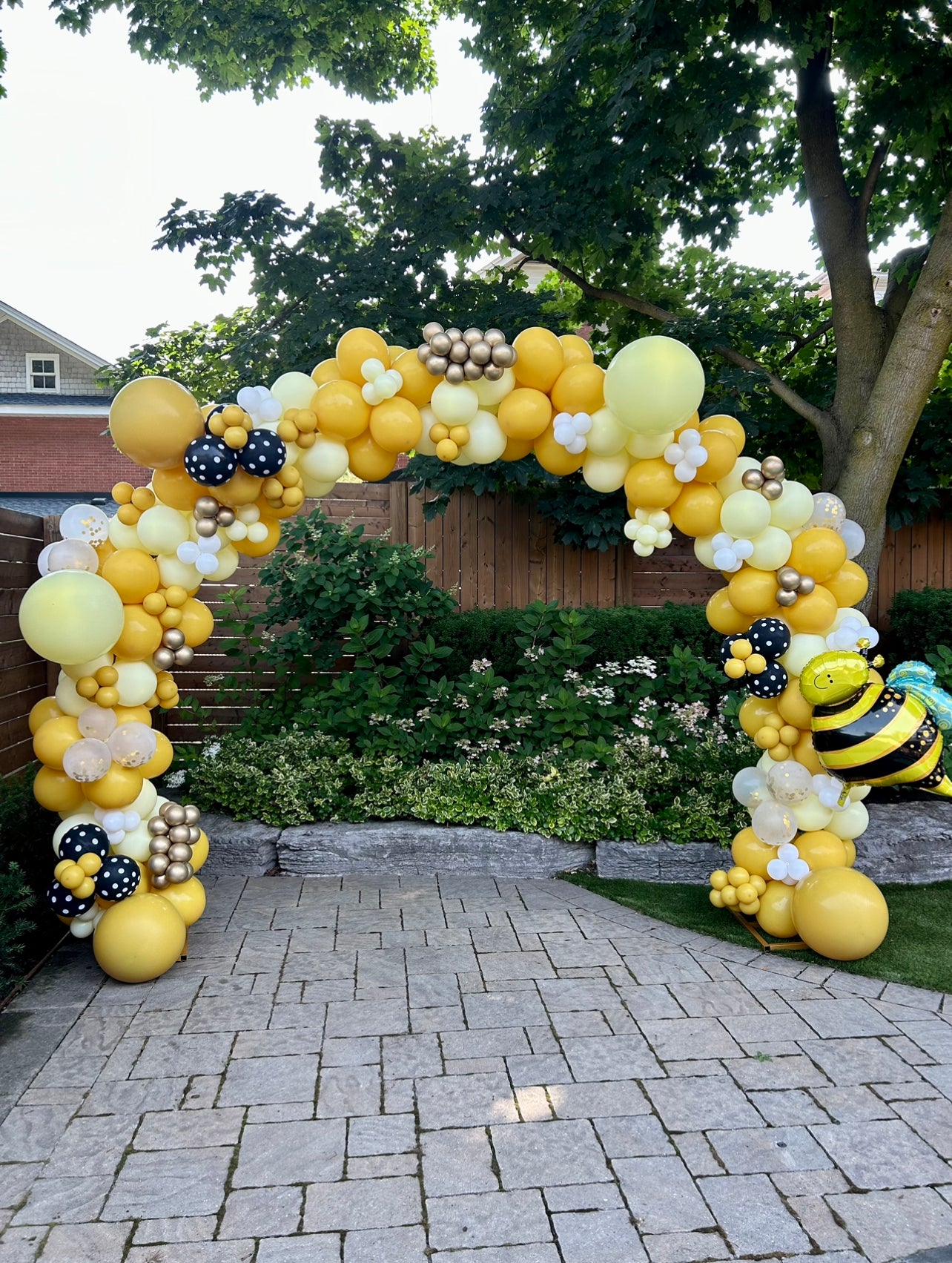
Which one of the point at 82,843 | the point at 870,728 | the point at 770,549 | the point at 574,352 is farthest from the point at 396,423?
the point at 870,728

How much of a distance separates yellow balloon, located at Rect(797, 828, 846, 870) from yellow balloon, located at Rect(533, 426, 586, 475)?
6.55 feet

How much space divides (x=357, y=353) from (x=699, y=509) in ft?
5.33

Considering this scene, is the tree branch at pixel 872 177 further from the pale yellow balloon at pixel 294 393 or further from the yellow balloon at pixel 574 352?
the pale yellow balloon at pixel 294 393

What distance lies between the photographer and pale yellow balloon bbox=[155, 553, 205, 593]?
3936 mm

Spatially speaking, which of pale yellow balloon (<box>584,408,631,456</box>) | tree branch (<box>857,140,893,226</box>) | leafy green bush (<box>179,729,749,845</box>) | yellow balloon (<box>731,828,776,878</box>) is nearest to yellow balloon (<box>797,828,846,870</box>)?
yellow balloon (<box>731,828,776,878</box>)

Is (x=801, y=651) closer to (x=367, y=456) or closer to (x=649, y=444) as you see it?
(x=649, y=444)

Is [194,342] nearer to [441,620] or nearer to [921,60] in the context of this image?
[441,620]

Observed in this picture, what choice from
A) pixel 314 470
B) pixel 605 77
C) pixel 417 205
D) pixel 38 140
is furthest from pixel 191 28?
pixel 314 470

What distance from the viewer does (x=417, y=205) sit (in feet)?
22.0

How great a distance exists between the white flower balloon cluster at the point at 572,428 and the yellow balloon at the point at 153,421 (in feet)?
4.92

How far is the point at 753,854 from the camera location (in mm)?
4199

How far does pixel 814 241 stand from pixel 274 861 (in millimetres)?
6576

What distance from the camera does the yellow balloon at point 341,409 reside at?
3771 mm

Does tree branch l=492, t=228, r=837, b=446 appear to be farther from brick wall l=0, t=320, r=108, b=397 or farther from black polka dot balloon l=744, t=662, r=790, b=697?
brick wall l=0, t=320, r=108, b=397
